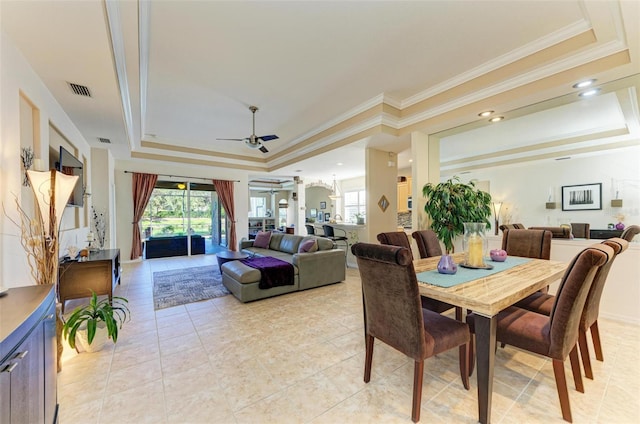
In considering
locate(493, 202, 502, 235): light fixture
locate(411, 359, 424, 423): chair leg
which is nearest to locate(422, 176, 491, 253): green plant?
locate(493, 202, 502, 235): light fixture

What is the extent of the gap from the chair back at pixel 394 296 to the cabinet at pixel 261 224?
427 inches

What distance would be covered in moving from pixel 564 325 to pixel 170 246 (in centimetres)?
806

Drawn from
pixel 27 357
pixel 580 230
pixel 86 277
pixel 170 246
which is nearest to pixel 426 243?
pixel 580 230

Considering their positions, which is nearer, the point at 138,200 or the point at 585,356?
the point at 585,356

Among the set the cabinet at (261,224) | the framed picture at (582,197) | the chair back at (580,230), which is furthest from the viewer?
the cabinet at (261,224)

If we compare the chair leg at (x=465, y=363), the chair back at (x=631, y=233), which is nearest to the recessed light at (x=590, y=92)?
the chair back at (x=631, y=233)

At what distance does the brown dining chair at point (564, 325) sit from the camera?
1.45m

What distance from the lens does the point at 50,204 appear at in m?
1.97

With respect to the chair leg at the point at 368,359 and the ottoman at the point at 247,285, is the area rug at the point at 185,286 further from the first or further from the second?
the chair leg at the point at 368,359

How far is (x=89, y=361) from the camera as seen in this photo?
2.26 metres

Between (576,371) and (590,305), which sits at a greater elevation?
(590,305)

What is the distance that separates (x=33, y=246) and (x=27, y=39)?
1578mm

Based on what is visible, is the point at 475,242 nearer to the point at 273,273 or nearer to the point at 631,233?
the point at 631,233

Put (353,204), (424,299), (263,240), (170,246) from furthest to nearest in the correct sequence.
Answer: (353,204) → (170,246) → (263,240) → (424,299)
